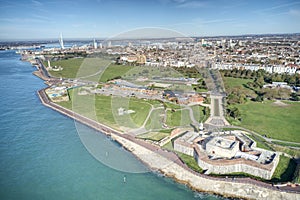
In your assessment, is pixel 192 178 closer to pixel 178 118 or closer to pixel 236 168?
pixel 236 168

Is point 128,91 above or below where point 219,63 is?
below

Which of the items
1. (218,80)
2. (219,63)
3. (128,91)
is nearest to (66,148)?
(128,91)

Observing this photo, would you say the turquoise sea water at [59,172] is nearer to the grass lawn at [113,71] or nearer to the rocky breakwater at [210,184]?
the rocky breakwater at [210,184]

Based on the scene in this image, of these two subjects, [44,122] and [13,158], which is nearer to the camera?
[13,158]

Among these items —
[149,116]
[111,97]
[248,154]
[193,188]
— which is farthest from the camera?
[111,97]

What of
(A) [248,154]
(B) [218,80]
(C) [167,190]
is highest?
(B) [218,80]

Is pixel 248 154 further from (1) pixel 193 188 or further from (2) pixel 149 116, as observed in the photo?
(2) pixel 149 116

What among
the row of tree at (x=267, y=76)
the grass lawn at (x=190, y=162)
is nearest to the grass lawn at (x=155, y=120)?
the grass lawn at (x=190, y=162)
